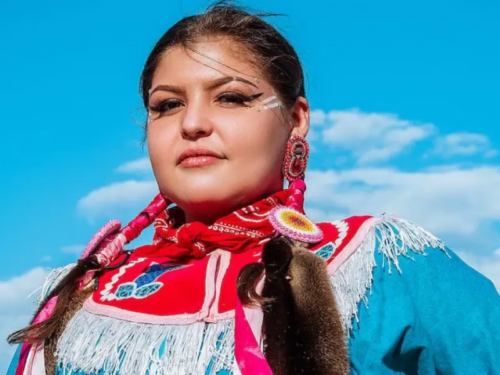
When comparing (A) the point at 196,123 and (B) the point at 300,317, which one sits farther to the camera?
(A) the point at 196,123

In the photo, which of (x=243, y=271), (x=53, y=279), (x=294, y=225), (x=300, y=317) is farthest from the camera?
(x=53, y=279)

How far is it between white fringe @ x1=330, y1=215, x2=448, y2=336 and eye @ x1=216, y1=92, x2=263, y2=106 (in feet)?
1.65

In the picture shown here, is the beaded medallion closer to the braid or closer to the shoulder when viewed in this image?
the shoulder

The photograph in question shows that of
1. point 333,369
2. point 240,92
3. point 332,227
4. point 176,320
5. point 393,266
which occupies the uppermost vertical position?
point 240,92

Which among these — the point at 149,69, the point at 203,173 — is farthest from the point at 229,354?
the point at 149,69

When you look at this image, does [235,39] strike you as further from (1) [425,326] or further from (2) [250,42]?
(1) [425,326]

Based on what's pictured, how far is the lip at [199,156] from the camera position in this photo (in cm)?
218

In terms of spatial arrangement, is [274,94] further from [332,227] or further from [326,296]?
[326,296]

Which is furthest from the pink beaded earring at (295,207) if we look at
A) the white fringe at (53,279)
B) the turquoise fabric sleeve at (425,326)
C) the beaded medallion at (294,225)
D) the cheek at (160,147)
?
the white fringe at (53,279)

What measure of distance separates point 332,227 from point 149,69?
797 mm

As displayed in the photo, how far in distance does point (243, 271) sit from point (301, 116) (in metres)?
0.65

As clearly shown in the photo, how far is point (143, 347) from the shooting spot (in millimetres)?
2025

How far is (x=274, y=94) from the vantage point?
7.61 feet

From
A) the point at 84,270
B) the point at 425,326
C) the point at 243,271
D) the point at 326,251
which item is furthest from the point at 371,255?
the point at 84,270
